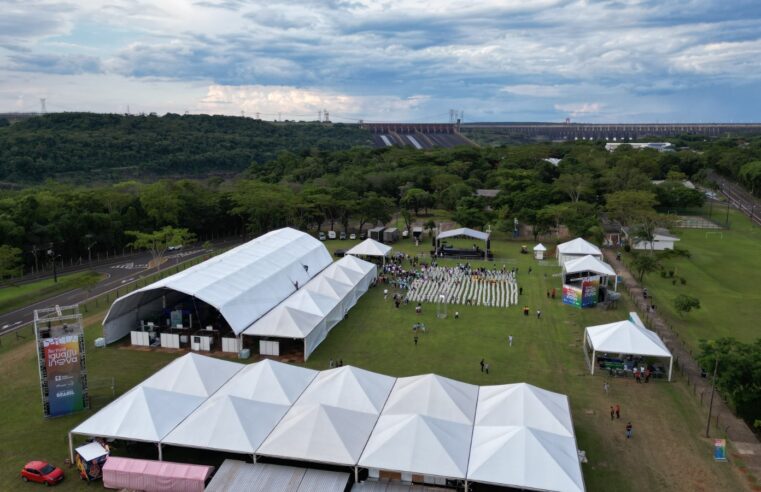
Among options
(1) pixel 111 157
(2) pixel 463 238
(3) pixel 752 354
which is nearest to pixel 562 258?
(2) pixel 463 238

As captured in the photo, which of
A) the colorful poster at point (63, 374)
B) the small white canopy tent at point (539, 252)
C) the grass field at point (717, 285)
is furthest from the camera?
the small white canopy tent at point (539, 252)

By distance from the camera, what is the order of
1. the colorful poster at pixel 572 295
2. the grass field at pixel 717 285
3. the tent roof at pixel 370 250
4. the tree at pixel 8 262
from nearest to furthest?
the grass field at pixel 717 285 < the colorful poster at pixel 572 295 < the tree at pixel 8 262 < the tent roof at pixel 370 250

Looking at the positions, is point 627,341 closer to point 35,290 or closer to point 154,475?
point 154,475

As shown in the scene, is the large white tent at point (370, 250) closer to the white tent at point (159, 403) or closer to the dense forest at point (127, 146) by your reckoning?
the white tent at point (159, 403)

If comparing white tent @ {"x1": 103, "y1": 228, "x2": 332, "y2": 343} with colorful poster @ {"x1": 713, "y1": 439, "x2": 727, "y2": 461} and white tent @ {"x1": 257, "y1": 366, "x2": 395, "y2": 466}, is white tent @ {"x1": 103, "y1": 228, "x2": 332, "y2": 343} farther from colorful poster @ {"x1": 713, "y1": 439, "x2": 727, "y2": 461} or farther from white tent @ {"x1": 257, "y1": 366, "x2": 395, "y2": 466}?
colorful poster @ {"x1": 713, "y1": 439, "x2": 727, "y2": 461}

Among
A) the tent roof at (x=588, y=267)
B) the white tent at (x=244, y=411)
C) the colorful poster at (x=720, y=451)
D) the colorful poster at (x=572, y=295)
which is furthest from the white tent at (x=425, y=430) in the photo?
the tent roof at (x=588, y=267)

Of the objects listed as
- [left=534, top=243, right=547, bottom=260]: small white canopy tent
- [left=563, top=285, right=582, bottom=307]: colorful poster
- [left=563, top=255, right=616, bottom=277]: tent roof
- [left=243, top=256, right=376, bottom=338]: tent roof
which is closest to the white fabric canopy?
[left=243, top=256, right=376, bottom=338]: tent roof

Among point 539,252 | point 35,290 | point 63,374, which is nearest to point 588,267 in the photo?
point 539,252
